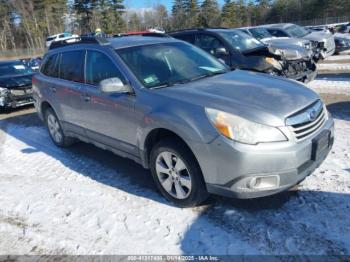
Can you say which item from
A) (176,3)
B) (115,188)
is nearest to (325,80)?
(115,188)

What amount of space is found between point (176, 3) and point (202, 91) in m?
75.5

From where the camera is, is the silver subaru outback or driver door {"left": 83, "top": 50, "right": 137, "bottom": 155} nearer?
the silver subaru outback

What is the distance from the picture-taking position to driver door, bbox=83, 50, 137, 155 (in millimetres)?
4250

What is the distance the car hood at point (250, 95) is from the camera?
333 centimetres

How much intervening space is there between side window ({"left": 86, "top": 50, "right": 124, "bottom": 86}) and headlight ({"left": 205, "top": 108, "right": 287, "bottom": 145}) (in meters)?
1.60

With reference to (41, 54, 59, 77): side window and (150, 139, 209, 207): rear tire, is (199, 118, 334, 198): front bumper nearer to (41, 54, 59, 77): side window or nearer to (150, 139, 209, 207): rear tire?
(150, 139, 209, 207): rear tire

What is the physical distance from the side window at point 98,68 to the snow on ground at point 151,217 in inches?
54.0

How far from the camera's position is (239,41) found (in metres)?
8.82

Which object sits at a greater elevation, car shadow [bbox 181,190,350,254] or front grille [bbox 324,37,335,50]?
car shadow [bbox 181,190,350,254]

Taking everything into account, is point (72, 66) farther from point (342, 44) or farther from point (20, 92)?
point (342, 44)

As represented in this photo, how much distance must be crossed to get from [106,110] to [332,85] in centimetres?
718

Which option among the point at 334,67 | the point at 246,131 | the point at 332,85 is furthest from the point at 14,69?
the point at 334,67

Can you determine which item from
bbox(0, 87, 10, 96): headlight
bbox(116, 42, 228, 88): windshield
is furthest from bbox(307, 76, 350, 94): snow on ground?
bbox(0, 87, 10, 96): headlight

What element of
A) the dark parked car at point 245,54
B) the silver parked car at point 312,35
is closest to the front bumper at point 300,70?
the dark parked car at point 245,54
